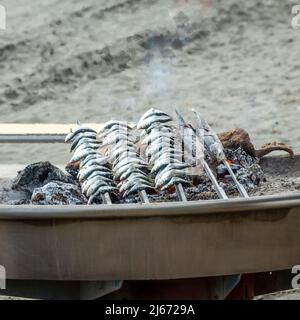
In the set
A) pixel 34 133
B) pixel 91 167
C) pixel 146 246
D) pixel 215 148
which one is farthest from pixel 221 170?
pixel 34 133

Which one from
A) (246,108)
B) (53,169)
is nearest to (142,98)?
(246,108)

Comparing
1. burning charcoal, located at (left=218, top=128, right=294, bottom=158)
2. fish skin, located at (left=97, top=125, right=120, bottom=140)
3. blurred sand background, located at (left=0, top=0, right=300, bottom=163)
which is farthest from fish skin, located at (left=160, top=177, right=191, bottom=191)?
blurred sand background, located at (left=0, top=0, right=300, bottom=163)

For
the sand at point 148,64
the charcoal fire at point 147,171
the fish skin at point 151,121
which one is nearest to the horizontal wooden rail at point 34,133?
the charcoal fire at point 147,171

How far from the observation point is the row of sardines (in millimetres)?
3814

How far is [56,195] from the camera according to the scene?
3.83 metres

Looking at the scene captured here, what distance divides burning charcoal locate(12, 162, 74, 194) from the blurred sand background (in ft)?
8.14

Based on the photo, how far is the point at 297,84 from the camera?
7.31m

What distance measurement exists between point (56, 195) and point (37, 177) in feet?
1.01

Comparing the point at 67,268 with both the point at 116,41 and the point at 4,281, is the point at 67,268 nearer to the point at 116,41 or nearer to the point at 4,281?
the point at 4,281

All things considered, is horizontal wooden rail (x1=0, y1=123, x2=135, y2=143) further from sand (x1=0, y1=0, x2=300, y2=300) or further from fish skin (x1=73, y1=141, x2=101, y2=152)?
sand (x1=0, y1=0, x2=300, y2=300)

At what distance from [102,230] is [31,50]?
4682 millimetres

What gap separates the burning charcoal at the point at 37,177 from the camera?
409 cm

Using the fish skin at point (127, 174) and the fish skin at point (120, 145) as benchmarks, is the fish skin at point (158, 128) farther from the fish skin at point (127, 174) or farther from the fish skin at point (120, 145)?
the fish skin at point (127, 174)

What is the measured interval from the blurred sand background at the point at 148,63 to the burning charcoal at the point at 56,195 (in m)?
2.71
